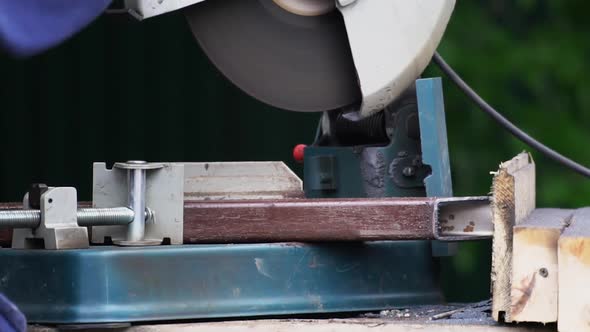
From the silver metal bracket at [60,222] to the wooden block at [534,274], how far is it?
69cm

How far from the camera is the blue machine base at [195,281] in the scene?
6.33 feet

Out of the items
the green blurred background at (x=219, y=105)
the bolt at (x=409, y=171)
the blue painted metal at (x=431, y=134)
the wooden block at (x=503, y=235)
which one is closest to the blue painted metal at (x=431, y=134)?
the blue painted metal at (x=431, y=134)

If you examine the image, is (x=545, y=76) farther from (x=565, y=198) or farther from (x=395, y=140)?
(x=395, y=140)

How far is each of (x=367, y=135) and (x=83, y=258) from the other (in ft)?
2.87

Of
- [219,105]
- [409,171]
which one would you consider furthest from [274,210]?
[219,105]

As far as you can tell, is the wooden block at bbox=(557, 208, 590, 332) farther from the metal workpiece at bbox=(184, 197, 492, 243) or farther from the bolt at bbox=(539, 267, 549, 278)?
the metal workpiece at bbox=(184, 197, 492, 243)

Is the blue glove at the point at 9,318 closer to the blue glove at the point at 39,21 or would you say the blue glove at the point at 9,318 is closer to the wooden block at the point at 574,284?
the blue glove at the point at 39,21

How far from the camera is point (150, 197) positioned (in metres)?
2.07

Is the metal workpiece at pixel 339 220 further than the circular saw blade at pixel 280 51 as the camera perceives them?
No

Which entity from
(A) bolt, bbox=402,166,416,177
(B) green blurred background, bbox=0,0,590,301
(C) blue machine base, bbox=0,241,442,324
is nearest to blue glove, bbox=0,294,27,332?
(C) blue machine base, bbox=0,241,442,324

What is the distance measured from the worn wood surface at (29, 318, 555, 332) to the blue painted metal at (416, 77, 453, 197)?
1.47 ft

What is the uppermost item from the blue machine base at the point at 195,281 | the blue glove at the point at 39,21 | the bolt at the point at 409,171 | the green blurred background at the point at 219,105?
the green blurred background at the point at 219,105

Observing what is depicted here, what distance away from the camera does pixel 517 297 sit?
186 centimetres

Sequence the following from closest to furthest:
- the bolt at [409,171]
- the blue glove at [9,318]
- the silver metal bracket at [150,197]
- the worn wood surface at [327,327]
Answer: the blue glove at [9,318] < the worn wood surface at [327,327] < the silver metal bracket at [150,197] < the bolt at [409,171]
